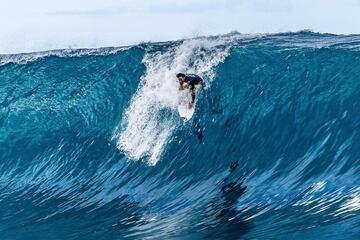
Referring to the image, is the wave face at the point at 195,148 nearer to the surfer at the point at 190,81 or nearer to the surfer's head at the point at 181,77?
the surfer at the point at 190,81

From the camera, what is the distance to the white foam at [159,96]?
1418 cm

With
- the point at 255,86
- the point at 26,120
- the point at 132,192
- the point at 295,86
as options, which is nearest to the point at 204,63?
the point at 255,86

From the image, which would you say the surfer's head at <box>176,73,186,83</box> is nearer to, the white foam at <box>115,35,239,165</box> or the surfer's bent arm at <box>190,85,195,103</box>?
the surfer's bent arm at <box>190,85,195,103</box>

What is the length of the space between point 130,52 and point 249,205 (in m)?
8.90

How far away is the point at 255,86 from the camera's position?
1423cm

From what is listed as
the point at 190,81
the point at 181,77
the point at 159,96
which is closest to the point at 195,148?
the point at 190,81

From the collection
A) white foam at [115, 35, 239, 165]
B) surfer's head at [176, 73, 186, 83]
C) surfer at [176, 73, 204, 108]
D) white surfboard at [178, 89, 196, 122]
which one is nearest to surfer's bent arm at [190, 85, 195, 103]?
surfer at [176, 73, 204, 108]

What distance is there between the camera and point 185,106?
13852 millimetres

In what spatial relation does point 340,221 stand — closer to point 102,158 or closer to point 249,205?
point 249,205

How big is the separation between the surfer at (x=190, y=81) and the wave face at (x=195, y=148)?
2.72ft

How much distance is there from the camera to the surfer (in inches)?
512

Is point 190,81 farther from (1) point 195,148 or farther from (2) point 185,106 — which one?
(1) point 195,148

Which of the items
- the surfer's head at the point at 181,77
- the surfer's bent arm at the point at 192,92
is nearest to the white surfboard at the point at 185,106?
the surfer's bent arm at the point at 192,92

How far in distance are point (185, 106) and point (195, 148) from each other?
3.15 feet
